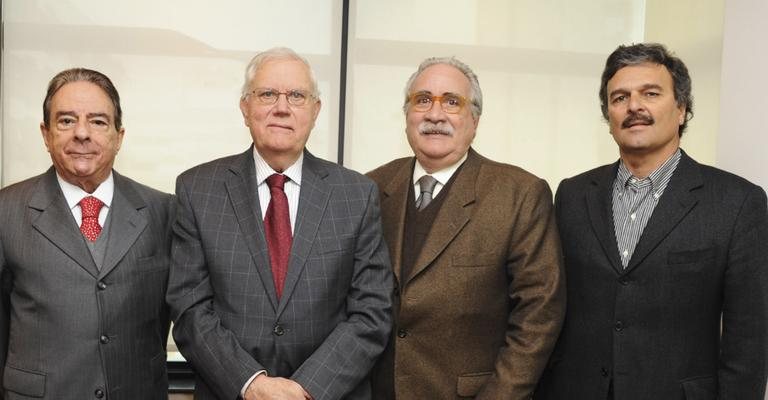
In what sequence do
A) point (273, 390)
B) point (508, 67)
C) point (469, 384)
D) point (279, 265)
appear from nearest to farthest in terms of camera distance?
1. point (273, 390)
2. point (279, 265)
3. point (469, 384)
4. point (508, 67)

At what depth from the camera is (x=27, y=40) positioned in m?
3.77

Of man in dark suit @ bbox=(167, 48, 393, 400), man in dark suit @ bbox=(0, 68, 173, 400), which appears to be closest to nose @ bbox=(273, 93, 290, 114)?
man in dark suit @ bbox=(167, 48, 393, 400)

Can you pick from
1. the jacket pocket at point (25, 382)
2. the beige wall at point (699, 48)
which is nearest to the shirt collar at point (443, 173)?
the jacket pocket at point (25, 382)

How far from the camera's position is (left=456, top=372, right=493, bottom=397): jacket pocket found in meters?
2.24

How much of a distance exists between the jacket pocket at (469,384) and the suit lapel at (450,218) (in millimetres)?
340

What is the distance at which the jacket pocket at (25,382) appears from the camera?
214 cm

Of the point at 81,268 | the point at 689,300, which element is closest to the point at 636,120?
the point at 689,300

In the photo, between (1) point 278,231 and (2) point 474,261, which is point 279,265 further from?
(2) point 474,261

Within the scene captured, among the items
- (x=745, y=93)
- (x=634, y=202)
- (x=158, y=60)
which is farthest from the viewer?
(x=158, y=60)

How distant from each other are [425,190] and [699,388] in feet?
3.30

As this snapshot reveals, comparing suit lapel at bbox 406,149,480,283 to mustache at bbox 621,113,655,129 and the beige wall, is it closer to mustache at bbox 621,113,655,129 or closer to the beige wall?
mustache at bbox 621,113,655,129

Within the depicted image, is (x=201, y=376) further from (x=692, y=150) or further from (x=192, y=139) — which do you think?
(x=692, y=150)

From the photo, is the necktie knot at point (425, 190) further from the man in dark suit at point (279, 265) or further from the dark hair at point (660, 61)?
the dark hair at point (660, 61)

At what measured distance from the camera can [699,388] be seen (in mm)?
2205
